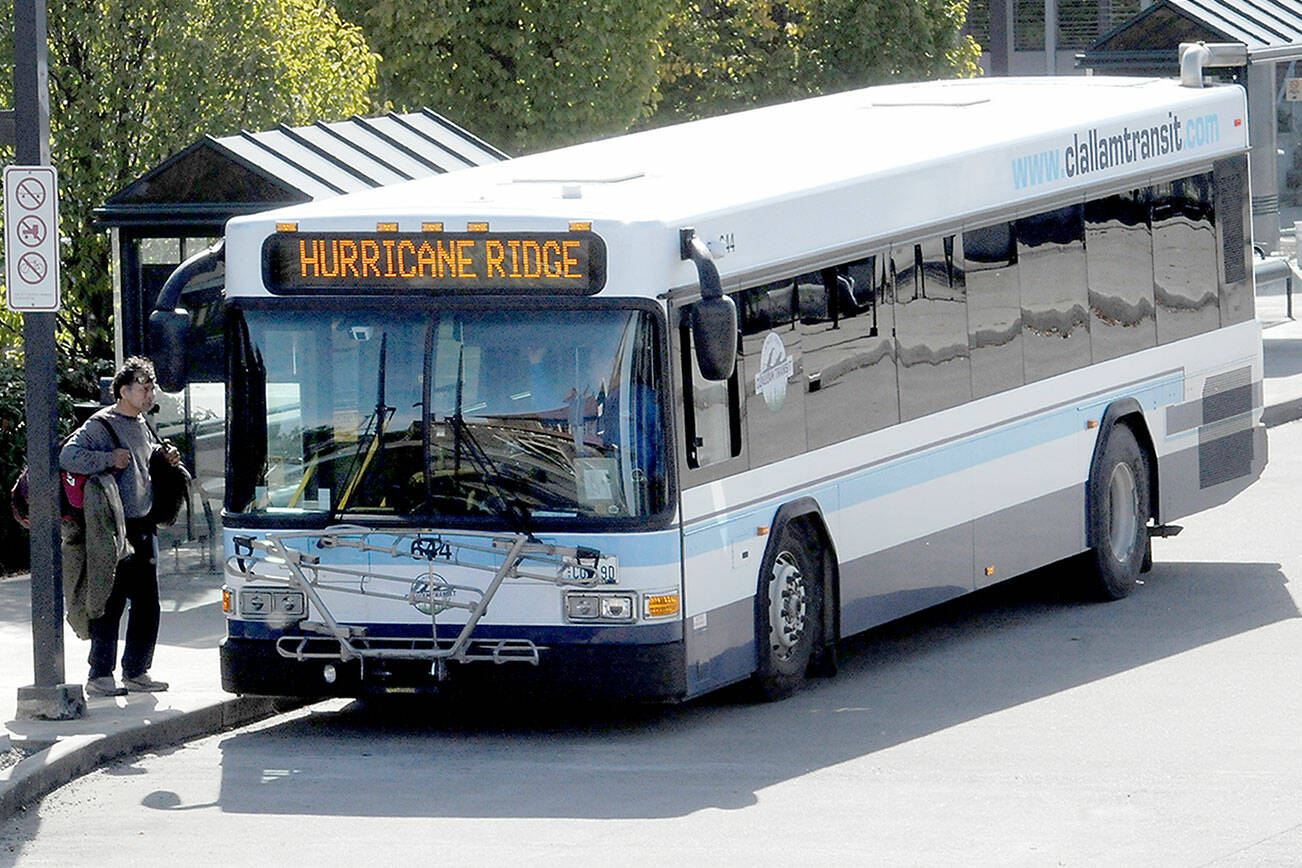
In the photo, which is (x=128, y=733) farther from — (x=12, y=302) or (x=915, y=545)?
(x=915, y=545)

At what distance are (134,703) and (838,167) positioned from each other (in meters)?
4.25

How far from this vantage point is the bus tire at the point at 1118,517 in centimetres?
1436

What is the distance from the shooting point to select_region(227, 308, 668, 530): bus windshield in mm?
10656

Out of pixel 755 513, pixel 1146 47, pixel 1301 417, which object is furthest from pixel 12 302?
pixel 1146 47

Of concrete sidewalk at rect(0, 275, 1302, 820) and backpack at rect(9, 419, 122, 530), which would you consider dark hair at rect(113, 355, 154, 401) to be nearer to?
backpack at rect(9, 419, 122, 530)

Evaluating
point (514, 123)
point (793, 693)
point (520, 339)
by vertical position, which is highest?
point (514, 123)

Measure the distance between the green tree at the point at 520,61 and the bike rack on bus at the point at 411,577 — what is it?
14.6m

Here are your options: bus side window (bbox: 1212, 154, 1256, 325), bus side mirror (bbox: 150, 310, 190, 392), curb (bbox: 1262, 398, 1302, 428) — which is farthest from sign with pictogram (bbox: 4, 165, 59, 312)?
curb (bbox: 1262, 398, 1302, 428)

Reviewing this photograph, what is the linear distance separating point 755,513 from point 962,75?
25073 mm

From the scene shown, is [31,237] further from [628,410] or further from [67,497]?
[628,410]

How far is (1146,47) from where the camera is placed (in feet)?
88.4

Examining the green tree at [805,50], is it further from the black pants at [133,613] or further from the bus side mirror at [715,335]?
the bus side mirror at [715,335]

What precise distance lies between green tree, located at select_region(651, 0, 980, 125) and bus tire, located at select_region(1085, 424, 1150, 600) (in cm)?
2091

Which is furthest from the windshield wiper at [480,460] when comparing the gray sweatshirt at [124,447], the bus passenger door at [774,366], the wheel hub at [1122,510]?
the wheel hub at [1122,510]
